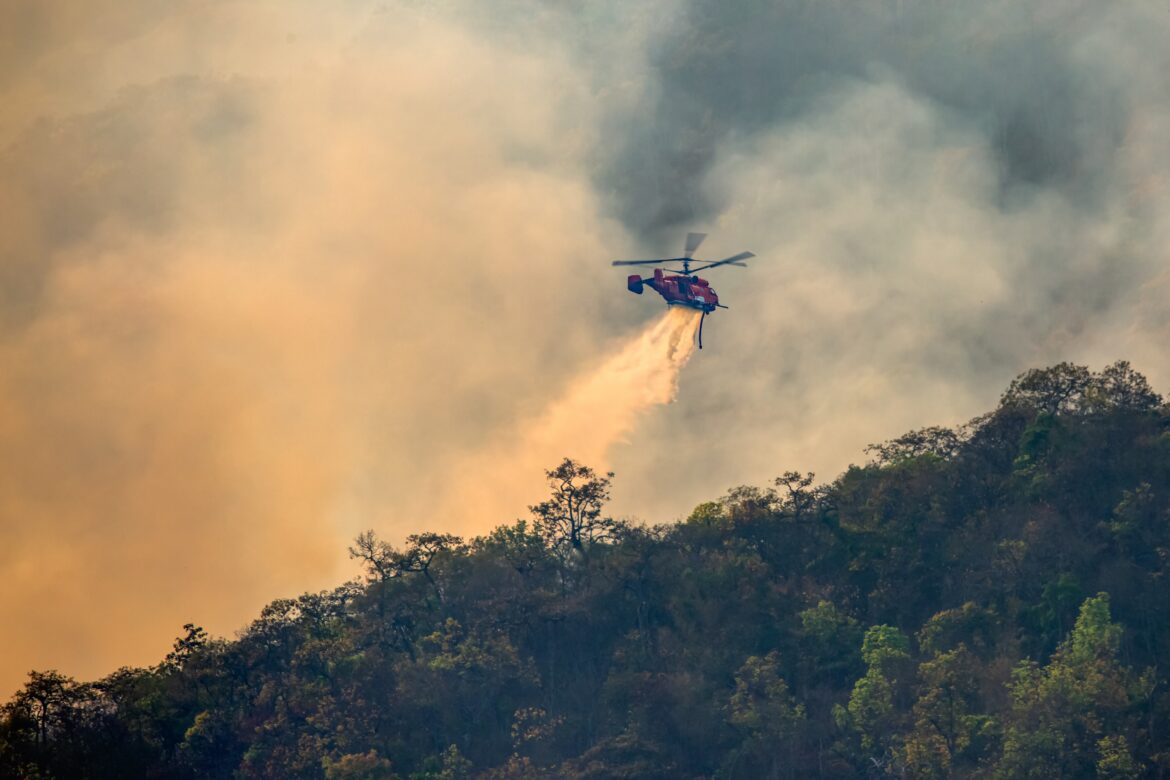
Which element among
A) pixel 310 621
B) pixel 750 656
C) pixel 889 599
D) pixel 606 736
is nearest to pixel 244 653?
pixel 310 621

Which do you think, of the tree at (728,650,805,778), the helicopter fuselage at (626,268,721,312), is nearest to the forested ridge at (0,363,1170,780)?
the tree at (728,650,805,778)

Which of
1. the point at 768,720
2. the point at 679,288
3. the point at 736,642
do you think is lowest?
the point at 768,720

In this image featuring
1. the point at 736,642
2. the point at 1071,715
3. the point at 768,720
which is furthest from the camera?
the point at 736,642

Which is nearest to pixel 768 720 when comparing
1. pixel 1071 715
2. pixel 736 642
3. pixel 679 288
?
pixel 736 642

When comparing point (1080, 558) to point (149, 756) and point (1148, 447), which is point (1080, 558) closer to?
point (1148, 447)

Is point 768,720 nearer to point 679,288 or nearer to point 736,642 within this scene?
point 736,642

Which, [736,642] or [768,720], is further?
[736,642]

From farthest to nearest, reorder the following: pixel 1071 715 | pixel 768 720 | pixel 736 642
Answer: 1. pixel 736 642
2. pixel 768 720
3. pixel 1071 715

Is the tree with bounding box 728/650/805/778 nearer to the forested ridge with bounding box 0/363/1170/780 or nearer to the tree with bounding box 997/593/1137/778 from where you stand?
the forested ridge with bounding box 0/363/1170/780
